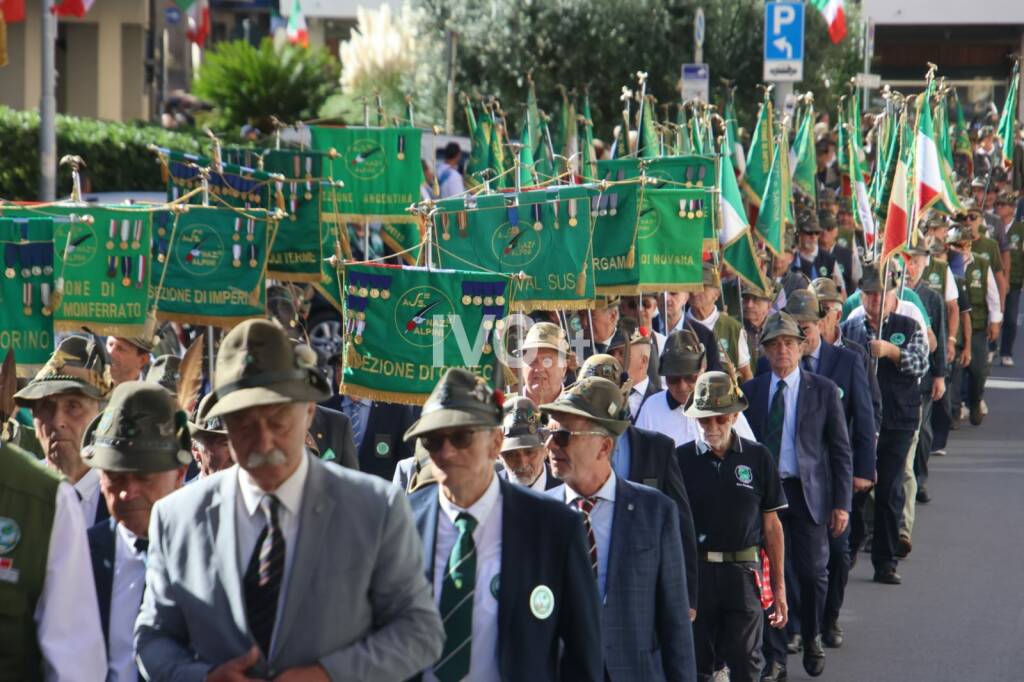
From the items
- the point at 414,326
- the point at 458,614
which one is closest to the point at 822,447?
the point at 414,326

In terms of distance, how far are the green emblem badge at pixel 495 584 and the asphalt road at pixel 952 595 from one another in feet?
16.8

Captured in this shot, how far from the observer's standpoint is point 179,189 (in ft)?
40.4

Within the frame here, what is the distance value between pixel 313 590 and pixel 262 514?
0.70 ft

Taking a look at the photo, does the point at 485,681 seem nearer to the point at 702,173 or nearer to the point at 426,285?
the point at 426,285

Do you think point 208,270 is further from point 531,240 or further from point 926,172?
point 926,172

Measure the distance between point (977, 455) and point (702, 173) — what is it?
176 inches

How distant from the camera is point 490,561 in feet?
16.7

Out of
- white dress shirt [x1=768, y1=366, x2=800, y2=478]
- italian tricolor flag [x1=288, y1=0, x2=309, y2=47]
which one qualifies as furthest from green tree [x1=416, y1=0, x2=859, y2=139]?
white dress shirt [x1=768, y1=366, x2=800, y2=478]

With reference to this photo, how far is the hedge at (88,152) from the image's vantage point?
21.2 metres

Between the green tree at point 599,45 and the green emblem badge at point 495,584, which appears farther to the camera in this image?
the green tree at point 599,45

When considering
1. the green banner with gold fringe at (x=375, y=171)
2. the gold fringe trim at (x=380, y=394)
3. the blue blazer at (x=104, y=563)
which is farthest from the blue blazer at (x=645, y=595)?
the green banner with gold fringe at (x=375, y=171)

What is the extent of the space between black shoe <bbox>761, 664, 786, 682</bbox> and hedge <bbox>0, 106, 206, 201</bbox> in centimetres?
1338

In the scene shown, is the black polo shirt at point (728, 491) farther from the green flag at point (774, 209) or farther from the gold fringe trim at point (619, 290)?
the green flag at point (774, 209)

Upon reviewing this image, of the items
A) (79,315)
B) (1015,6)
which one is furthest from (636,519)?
(1015,6)
